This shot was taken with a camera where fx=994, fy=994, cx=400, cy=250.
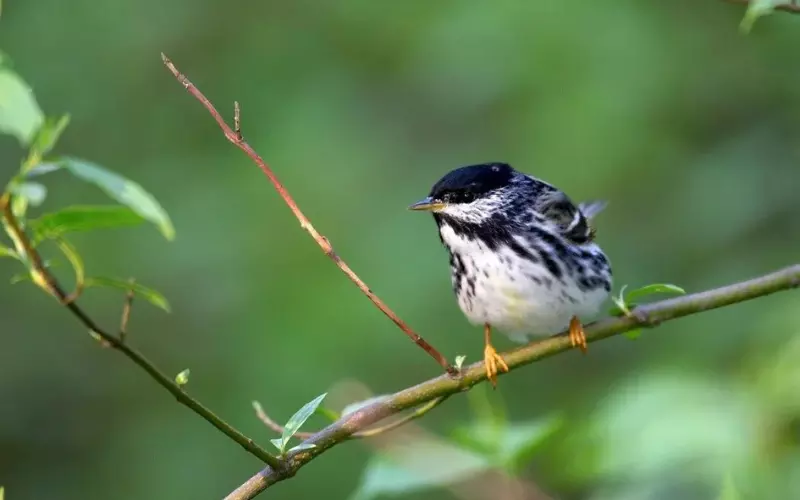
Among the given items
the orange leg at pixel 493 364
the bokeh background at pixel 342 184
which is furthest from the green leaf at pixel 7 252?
the bokeh background at pixel 342 184

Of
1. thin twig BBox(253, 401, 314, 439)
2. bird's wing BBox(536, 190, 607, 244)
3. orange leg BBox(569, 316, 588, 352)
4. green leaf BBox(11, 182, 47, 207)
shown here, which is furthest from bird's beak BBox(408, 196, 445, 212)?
green leaf BBox(11, 182, 47, 207)

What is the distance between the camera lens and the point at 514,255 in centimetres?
330

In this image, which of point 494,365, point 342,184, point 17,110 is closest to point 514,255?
point 494,365

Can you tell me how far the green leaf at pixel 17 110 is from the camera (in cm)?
114

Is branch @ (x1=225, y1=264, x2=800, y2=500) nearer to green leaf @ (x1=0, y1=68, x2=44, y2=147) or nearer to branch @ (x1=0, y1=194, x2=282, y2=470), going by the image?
branch @ (x1=0, y1=194, x2=282, y2=470)

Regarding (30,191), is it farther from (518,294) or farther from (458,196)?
(458,196)

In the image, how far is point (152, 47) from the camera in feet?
22.7

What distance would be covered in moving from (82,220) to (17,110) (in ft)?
0.90

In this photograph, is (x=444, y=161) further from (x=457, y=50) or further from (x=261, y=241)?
(x=261, y=241)

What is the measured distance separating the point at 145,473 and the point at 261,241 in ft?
5.25

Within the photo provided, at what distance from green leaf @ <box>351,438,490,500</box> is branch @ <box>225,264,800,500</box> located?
0.17 meters

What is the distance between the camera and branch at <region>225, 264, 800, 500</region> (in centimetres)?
195

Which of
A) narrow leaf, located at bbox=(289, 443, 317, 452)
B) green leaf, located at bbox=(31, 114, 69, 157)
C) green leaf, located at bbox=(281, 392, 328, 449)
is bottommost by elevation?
narrow leaf, located at bbox=(289, 443, 317, 452)

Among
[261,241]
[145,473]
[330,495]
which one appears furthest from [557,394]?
[145,473]
